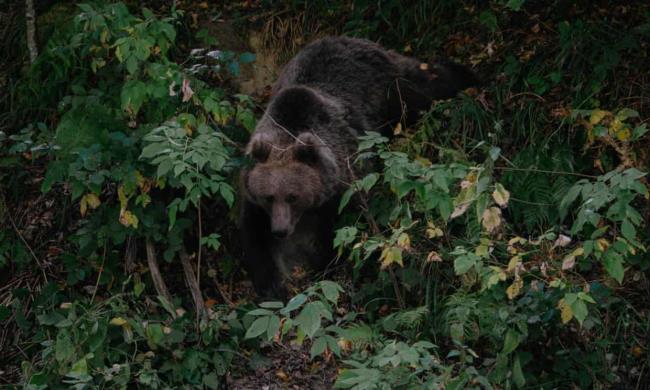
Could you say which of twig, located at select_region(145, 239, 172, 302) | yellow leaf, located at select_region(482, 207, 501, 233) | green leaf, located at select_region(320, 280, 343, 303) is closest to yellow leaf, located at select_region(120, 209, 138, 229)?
twig, located at select_region(145, 239, 172, 302)

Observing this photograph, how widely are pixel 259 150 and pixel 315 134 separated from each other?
46 cm

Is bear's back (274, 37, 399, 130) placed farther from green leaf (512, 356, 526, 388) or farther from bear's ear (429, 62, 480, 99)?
green leaf (512, 356, 526, 388)

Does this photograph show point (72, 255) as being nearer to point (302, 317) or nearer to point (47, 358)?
point (47, 358)

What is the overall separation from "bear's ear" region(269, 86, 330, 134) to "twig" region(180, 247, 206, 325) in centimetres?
111

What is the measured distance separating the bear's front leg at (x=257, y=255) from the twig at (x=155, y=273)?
61cm

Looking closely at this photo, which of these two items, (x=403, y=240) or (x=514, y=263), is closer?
(x=514, y=263)

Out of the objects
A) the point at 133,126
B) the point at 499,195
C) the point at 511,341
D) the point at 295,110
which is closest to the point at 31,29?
the point at 133,126

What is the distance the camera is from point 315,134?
6297 mm

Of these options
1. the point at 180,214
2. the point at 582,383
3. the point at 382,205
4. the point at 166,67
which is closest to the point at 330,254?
the point at 382,205

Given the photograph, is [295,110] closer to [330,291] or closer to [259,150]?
[259,150]

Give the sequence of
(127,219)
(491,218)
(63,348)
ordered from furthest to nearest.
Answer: (127,219), (63,348), (491,218)

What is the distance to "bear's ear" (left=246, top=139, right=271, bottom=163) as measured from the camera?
6.02 m

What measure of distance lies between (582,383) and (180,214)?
9.57 ft

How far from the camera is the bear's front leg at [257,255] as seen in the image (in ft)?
20.5
